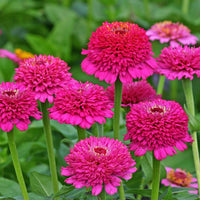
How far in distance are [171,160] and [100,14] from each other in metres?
1.55

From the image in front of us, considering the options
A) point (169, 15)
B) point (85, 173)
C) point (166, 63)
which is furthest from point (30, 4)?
point (85, 173)

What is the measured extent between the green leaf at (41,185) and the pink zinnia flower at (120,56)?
323mm

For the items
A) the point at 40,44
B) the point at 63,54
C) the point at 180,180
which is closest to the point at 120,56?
the point at 180,180

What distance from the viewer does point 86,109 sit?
31.3 inches

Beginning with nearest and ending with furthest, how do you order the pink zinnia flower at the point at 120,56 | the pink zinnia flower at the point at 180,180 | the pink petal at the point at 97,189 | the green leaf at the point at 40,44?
1. the pink petal at the point at 97,189
2. the pink zinnia flower at the point at 120,56
3. the pink zinnia flower at the point at 180,180
4. the green leaf at the point at 40,44

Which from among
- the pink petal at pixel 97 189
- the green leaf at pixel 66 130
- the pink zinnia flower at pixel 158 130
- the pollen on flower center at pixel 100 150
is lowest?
the pink petal at pixel 97 189

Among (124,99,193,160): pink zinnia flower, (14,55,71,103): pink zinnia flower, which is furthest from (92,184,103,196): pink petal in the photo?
(14,55,71,103): pink zinnia flower

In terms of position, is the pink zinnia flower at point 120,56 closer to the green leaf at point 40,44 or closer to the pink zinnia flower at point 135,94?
the pink zinnia flower at point 135,94

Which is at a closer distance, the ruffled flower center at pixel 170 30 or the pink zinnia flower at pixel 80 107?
the pink zinnia flower at pixel 80 107

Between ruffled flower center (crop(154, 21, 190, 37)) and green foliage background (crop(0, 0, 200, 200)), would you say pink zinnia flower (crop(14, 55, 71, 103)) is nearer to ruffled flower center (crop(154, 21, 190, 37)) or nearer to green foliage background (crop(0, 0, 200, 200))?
green foliage background (crop(0, 0, 200, 200))

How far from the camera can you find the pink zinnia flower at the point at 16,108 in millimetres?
780

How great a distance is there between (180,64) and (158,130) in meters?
0.20

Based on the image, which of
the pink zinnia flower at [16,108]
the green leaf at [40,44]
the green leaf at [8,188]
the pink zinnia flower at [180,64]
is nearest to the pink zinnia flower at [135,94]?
the pink zinnia flower at [180,64]

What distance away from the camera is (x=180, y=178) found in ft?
3.86
